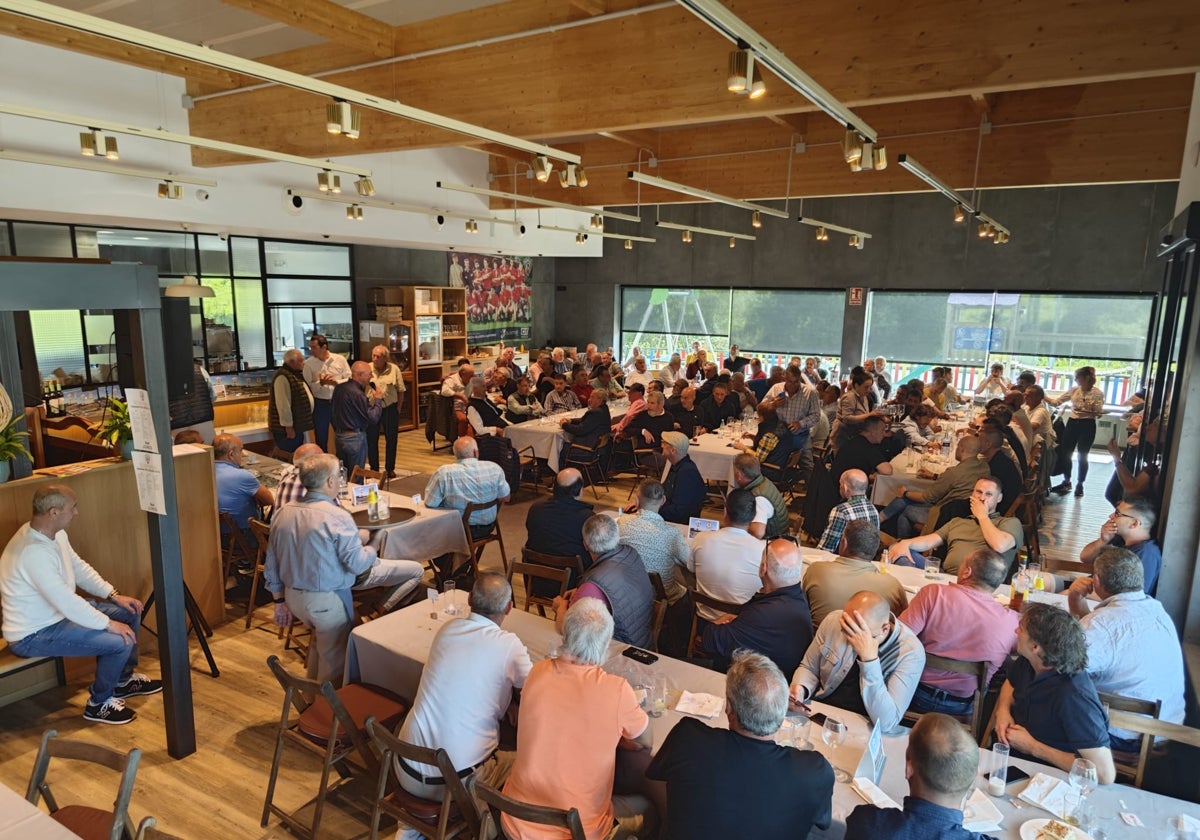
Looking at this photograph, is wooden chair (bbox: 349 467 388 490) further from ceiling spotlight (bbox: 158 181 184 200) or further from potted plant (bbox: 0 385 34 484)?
ceiling spotlight (bbox: 158 181 184 200)

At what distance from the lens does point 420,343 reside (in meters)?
12.9

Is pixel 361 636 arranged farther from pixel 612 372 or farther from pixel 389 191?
pixel 612 372

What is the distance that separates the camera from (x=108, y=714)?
14.2ft

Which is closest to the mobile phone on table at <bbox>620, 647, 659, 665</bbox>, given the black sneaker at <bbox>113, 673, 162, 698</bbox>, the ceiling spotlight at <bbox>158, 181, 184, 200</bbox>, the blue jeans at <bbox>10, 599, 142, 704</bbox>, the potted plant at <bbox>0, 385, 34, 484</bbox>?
the blue jeans at <bbox>10, 599, 142, 704</bbox>

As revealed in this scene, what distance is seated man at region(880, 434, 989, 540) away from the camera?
5.91 m

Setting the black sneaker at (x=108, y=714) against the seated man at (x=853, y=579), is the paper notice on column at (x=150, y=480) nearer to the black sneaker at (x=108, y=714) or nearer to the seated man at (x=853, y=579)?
the black sneaker at (x=108, y=714)

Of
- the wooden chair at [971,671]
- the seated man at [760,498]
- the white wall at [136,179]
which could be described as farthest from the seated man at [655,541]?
the white wall at [136,179]

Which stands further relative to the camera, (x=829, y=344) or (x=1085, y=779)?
(x=829, y=344)

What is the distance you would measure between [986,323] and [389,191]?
10.9m

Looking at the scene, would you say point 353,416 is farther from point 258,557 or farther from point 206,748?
point 206,748

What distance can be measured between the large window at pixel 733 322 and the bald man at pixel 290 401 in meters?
9.82

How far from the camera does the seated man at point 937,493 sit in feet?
19.4

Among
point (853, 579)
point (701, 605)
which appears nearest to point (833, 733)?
point (853, 579)

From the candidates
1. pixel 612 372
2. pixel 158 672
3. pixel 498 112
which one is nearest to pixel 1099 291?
pixel 612 372
